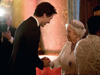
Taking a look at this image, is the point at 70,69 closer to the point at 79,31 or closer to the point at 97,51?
the point at 79,31

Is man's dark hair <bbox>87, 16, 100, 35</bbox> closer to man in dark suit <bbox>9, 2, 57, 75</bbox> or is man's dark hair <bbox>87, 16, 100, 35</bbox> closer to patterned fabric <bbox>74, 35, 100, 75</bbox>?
patterned fabric <bbox>74, 35, 100, 75</bbox>

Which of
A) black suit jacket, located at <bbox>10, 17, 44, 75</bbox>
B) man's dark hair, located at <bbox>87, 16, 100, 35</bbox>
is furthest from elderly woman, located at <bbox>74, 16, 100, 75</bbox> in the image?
black suit jacket, located at <bbox>10, 17, 44, 75</bbox>

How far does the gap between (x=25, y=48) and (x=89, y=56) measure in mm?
827

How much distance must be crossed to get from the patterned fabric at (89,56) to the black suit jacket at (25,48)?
0.64 meters

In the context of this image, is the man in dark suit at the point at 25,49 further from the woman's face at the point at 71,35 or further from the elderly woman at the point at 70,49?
the woman's face at the point at 71,35

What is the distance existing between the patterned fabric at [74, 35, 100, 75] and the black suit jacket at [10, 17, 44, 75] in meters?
0.64

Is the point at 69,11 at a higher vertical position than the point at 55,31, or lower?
higher

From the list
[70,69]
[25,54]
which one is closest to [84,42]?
[25,54]

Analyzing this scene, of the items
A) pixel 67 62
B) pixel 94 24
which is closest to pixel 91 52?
pixel 94 24

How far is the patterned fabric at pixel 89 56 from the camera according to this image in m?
0.97

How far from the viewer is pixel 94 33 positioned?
1.03 metres

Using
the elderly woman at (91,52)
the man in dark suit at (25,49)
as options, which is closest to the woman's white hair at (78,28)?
the man in dark suit at (25,49)

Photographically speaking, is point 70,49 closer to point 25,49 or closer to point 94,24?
point 25,49

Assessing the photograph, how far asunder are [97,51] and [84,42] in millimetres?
122
